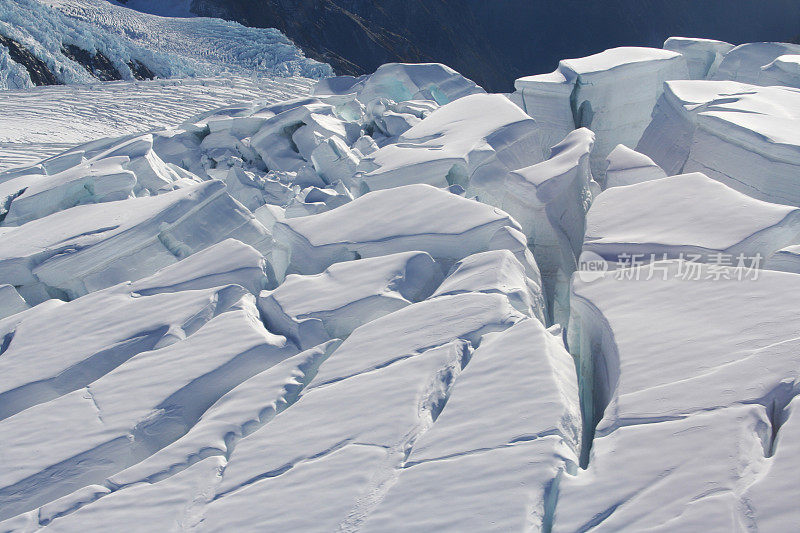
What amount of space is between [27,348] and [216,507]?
1.37 meters

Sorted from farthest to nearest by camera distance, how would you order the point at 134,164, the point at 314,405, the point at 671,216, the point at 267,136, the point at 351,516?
1. the point at 267,136
2. the point at 134,164
3. the point at 671,216
4. the point at 314,405
5. the point at 351,516

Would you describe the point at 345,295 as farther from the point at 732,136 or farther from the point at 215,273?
the point at 732,136

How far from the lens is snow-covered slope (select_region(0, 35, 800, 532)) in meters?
1.63

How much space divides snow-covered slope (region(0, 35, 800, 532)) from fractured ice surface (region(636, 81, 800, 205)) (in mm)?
16

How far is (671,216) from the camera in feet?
9.09

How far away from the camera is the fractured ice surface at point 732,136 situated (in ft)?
11.0

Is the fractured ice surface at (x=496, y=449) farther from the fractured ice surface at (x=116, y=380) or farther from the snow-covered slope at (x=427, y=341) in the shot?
the fractured ice surface at (x=116, y=380)

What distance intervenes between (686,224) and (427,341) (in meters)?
1.22

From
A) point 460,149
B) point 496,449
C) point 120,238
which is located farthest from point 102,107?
point 496,449

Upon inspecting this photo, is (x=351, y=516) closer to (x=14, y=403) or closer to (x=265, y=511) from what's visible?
(x=265, y=511)

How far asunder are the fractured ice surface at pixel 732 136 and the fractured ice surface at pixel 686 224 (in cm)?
60

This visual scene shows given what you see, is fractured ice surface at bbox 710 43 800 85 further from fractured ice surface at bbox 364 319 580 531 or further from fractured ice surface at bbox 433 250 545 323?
fractured ice surface at bbox 364 319 580 531

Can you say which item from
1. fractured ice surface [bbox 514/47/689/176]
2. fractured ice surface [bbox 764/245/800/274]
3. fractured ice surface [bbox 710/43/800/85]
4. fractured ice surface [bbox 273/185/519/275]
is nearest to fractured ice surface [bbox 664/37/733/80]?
fractured ice surface [bbox 710/43/800/85]

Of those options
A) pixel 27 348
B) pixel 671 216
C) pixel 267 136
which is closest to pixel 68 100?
pixel 267 136
